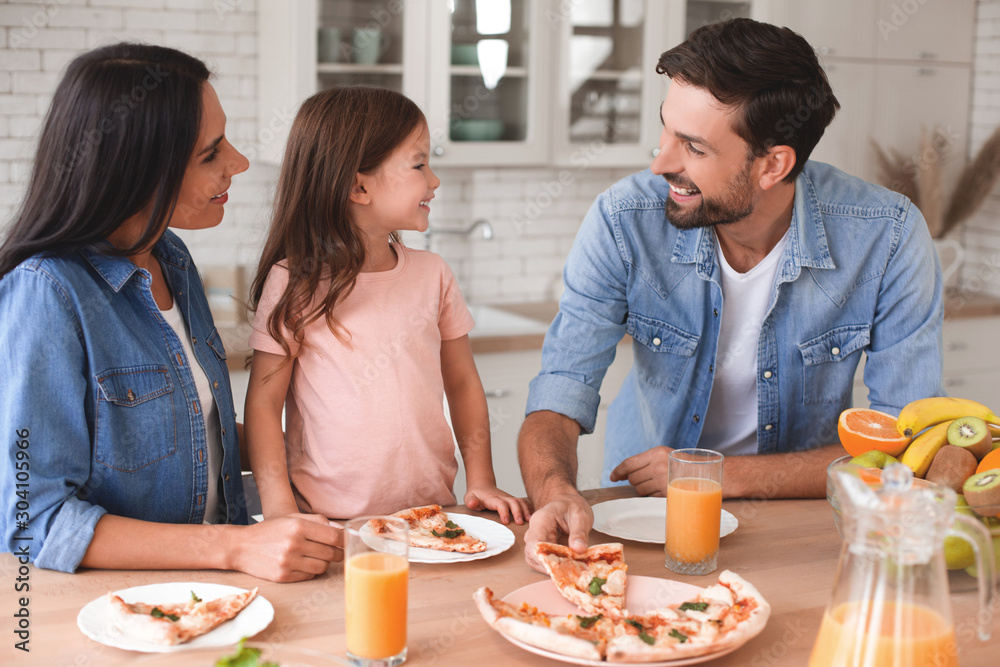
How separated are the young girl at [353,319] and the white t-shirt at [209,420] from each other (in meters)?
0.09

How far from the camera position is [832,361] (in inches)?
71.9

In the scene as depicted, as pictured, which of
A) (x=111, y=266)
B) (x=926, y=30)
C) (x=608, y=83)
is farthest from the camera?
(x=926, y=30)

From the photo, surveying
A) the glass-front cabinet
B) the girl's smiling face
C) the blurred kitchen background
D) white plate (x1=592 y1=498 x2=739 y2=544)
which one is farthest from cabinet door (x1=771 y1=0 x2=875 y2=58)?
white plate (x1=592 y1=498 x2=739 y2=544)

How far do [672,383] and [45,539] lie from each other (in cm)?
117

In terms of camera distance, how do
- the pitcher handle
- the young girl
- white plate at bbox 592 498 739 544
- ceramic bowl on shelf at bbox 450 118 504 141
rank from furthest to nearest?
1. ceramic bowl on shelf at bbox 450 118 504 141
2. the young girl
3. white plate at bbox 592 498 739 544
4. the pitcher handle

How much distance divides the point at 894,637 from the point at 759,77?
1151 mm

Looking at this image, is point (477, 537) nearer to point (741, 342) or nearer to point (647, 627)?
point (647, 627)

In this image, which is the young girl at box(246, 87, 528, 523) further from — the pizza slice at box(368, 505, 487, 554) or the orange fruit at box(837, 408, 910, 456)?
the orange fruit at box(837, 408, 910, 456)

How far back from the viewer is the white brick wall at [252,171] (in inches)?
117

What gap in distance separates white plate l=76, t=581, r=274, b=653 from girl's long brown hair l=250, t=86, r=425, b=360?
51cm

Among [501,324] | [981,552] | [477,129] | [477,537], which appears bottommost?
[501,324]

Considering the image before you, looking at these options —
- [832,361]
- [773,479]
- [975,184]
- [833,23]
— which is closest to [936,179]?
[975,184]

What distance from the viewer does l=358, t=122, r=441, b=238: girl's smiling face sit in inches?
63.3

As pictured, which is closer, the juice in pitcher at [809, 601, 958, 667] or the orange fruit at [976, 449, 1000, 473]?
the juice in pitcher at [809, 601, 958, 667]
